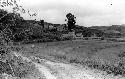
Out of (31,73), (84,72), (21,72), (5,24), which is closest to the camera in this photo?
(5,24)

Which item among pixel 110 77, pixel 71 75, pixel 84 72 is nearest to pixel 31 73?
pixel 71 75

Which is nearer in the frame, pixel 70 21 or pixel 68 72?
pixel 68 72

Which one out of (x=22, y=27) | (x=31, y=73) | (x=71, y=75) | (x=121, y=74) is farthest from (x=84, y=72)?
(x=22, y=27)

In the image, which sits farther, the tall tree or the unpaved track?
the tall tree

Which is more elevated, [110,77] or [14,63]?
[14,63]

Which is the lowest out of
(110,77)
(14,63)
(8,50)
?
(110,77)

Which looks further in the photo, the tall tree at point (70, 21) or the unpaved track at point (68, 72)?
the tall tree at point (70, 21)

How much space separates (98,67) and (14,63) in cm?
875

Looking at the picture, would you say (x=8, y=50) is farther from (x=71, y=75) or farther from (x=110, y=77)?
(x=110, y=77)

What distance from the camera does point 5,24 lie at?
15.6m

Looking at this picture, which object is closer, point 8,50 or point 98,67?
point 8,50

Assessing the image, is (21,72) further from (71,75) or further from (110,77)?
(110,77)

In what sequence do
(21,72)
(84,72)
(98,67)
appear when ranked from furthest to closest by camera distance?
(98,67)
(84,72)
(21,72)

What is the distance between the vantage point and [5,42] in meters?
14.3
